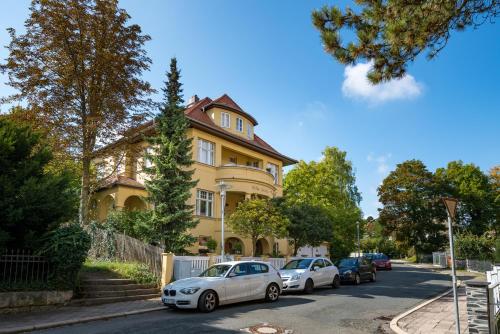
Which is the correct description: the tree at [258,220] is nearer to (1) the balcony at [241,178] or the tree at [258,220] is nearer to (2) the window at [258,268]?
(1) the balcony at [241,178]

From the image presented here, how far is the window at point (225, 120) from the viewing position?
2927 cm

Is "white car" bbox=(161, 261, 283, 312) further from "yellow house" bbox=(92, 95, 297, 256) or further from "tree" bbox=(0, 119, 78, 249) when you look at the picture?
"yellow house" bbox=(92, 95, 297, 256)

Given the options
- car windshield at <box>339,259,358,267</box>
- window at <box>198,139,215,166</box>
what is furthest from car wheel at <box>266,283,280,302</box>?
window at <box>198,139,215,166</box>

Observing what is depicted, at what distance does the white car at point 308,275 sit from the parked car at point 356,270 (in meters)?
1.98

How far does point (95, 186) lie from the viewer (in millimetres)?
21250

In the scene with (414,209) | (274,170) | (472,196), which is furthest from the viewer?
(472,196)

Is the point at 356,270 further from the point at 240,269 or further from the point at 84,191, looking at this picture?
the point at 84,191

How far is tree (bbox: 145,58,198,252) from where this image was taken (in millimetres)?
19359

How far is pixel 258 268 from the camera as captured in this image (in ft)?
44.4

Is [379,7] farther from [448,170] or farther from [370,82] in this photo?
[448,170]

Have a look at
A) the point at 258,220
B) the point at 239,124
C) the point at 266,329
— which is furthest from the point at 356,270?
the point at 239,124

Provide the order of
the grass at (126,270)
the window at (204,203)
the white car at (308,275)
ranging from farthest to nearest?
1. the window at (204,203)
2. the white car at (308,275)
3. the grass at (126,270)

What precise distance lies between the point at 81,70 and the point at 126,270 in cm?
1046

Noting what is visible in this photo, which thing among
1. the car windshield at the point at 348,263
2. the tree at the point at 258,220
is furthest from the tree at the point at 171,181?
the car windshield at the point at 348,263
